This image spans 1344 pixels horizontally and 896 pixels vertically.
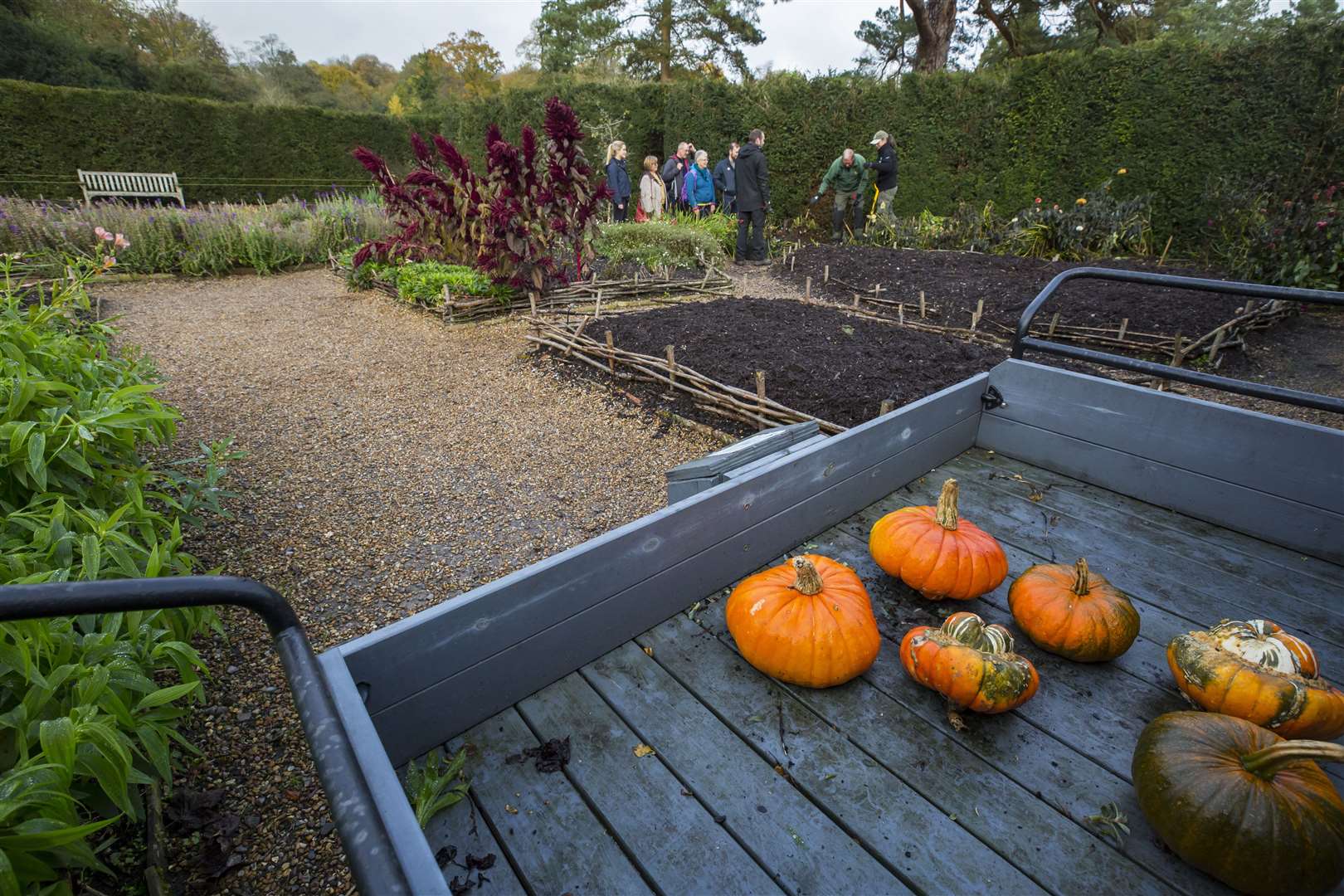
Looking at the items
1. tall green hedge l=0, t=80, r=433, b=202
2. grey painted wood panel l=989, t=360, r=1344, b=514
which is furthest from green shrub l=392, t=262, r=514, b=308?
tall green hedge l=0, t=80, r=433, b=202

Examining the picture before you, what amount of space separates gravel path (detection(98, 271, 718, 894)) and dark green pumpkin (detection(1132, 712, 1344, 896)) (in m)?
1.90

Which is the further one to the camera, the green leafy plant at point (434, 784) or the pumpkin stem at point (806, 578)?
the pumpkin stem at point (806, 578)

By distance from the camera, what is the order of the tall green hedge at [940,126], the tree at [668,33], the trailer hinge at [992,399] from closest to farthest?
1. the trailer hinge at [992,399]
2. the tall green hedge at [940,126]
3. the tree at [668,33]

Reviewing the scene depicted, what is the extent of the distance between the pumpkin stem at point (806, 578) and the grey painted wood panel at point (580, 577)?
25 cm

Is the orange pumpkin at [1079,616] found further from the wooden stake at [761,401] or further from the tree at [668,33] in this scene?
the tree at [668,33]

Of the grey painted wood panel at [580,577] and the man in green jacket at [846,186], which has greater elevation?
the man in green jacket at [846,186]

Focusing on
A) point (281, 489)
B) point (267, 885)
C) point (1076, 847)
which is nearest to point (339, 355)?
point (281, 489)

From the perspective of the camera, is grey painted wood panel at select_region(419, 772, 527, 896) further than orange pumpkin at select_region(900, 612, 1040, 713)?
No

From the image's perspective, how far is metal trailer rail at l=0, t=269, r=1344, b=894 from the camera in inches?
30.0

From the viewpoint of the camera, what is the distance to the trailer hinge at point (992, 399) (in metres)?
2.64

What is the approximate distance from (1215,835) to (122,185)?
19.2 metres

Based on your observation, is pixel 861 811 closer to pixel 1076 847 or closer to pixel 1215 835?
pixel 1076 847

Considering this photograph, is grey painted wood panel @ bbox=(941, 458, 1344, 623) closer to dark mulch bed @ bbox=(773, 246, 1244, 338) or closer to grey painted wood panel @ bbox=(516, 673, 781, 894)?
grey painted wood panel @ bbox=(516, 673, 781, 894)

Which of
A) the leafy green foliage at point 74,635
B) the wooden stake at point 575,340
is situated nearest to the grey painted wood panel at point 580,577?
the leafy green foliage at point 74,635
